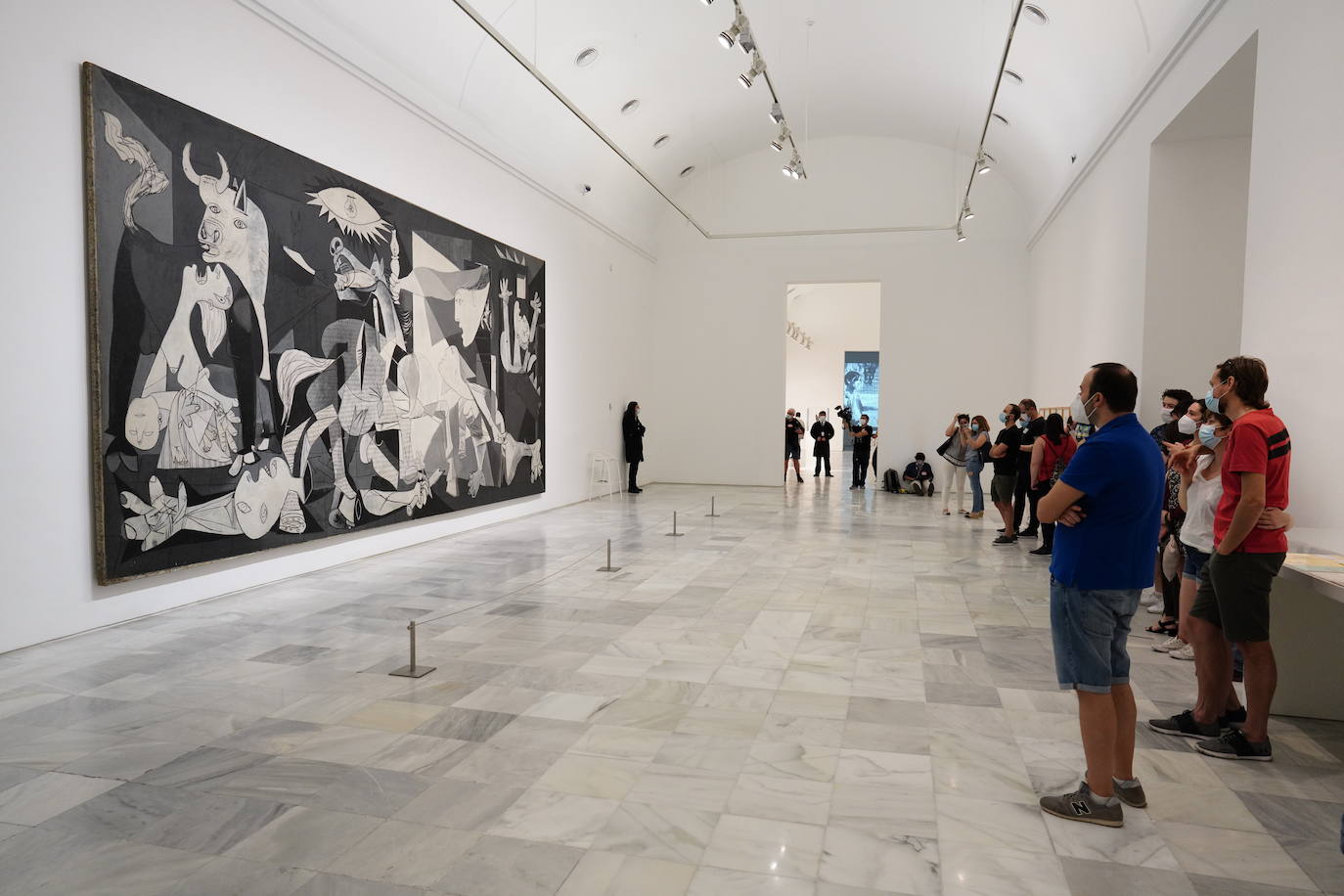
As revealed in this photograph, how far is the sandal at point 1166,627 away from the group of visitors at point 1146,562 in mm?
1428

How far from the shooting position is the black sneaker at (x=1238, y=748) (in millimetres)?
3980

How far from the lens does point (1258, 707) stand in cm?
398

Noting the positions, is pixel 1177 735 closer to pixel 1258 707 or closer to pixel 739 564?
pixel 1258 707

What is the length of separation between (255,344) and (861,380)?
24.3 m

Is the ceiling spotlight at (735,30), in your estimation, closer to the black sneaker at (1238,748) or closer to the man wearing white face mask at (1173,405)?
the man wearing white face mask at (1173,405)

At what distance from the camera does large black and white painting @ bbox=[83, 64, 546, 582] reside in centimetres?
609

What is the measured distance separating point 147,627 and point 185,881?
393 centimetres

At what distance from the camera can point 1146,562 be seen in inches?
126

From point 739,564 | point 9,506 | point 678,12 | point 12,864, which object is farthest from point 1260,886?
point 678,12

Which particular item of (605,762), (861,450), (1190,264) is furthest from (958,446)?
(605,762)

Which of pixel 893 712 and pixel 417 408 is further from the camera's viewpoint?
pixel 417 408

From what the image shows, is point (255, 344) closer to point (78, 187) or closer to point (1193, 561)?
point (78, 187)

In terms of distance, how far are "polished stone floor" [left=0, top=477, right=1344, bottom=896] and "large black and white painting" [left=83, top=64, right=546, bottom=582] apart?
1.08 m

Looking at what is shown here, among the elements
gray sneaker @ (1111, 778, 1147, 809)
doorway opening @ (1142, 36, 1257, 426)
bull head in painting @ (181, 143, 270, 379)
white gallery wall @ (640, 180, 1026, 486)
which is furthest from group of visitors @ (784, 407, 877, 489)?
gray sneaker @ (1111, 778, 1147, 809)
